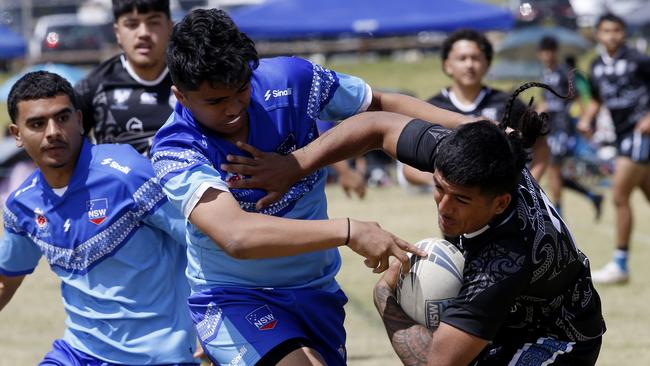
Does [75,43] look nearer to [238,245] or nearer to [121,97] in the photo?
[121,97]

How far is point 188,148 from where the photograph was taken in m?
3.66

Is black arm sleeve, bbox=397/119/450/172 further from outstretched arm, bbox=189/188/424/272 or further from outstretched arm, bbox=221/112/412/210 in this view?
outstretched arm, bbox=189/188/424/272

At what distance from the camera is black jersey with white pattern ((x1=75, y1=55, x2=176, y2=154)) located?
19.1 ft

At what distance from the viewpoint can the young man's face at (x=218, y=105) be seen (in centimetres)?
356

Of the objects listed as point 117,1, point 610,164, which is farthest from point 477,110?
point 610,164

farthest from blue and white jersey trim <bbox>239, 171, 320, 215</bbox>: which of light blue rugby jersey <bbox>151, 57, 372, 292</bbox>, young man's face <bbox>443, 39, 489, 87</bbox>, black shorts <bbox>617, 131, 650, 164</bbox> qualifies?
black shorts <bbox>617, 131, 650, 164</bbox>

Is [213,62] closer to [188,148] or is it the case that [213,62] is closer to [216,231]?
[188,148]

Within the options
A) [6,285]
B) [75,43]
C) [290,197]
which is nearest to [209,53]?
[290,197]

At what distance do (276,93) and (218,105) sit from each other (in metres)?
0.32

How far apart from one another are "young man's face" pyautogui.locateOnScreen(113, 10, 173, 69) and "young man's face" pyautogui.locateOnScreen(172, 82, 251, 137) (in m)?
2.18

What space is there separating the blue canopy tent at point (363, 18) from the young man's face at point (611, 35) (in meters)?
9.15

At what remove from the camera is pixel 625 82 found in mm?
10094

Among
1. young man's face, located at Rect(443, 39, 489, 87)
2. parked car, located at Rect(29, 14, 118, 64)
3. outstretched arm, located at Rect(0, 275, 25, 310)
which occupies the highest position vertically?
young man's face, located at Rect(443, 39, 489, 87)

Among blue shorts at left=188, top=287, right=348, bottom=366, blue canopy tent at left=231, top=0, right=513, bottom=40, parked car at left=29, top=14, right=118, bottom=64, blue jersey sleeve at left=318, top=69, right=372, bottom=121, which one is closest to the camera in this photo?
blue shorts at left=188, top=287, right=348, bottom=366
